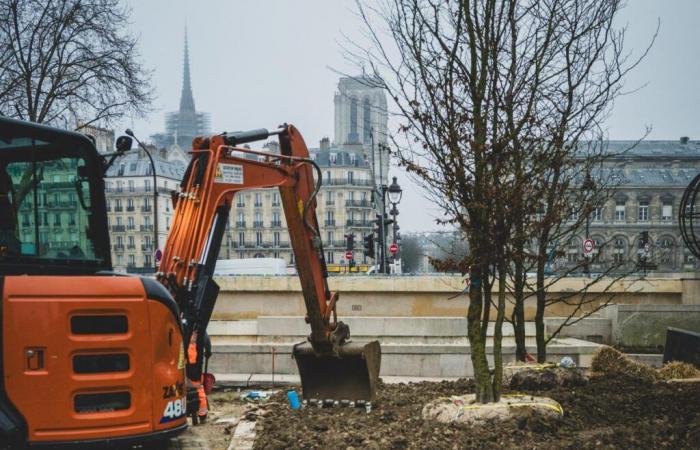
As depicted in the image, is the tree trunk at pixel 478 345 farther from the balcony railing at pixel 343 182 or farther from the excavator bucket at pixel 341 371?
the balcony railing at pixel 343 182

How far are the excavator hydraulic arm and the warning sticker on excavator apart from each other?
0.01 meters

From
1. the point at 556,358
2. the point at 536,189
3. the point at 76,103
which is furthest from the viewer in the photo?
the point at 76,103

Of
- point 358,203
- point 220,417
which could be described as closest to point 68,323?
point 220,417

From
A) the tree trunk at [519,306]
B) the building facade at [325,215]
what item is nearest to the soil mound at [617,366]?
the tree trunk at [519,306]

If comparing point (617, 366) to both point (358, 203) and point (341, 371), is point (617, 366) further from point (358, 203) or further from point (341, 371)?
point (358, 203)

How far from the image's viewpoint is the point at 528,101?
11.2m

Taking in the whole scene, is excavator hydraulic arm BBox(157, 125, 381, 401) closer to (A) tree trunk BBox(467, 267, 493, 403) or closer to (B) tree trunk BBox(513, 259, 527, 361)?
(A) tree trunk BBox(467, 267, 493, 403)

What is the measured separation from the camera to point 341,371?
1216 cm

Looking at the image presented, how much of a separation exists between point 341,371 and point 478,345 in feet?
8.66

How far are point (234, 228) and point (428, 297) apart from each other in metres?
81.4

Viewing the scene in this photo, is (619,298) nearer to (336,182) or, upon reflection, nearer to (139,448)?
(139,448)

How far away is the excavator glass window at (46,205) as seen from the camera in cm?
736

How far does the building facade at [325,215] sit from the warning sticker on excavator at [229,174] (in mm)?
92455

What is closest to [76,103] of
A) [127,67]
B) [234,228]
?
[127,67]
